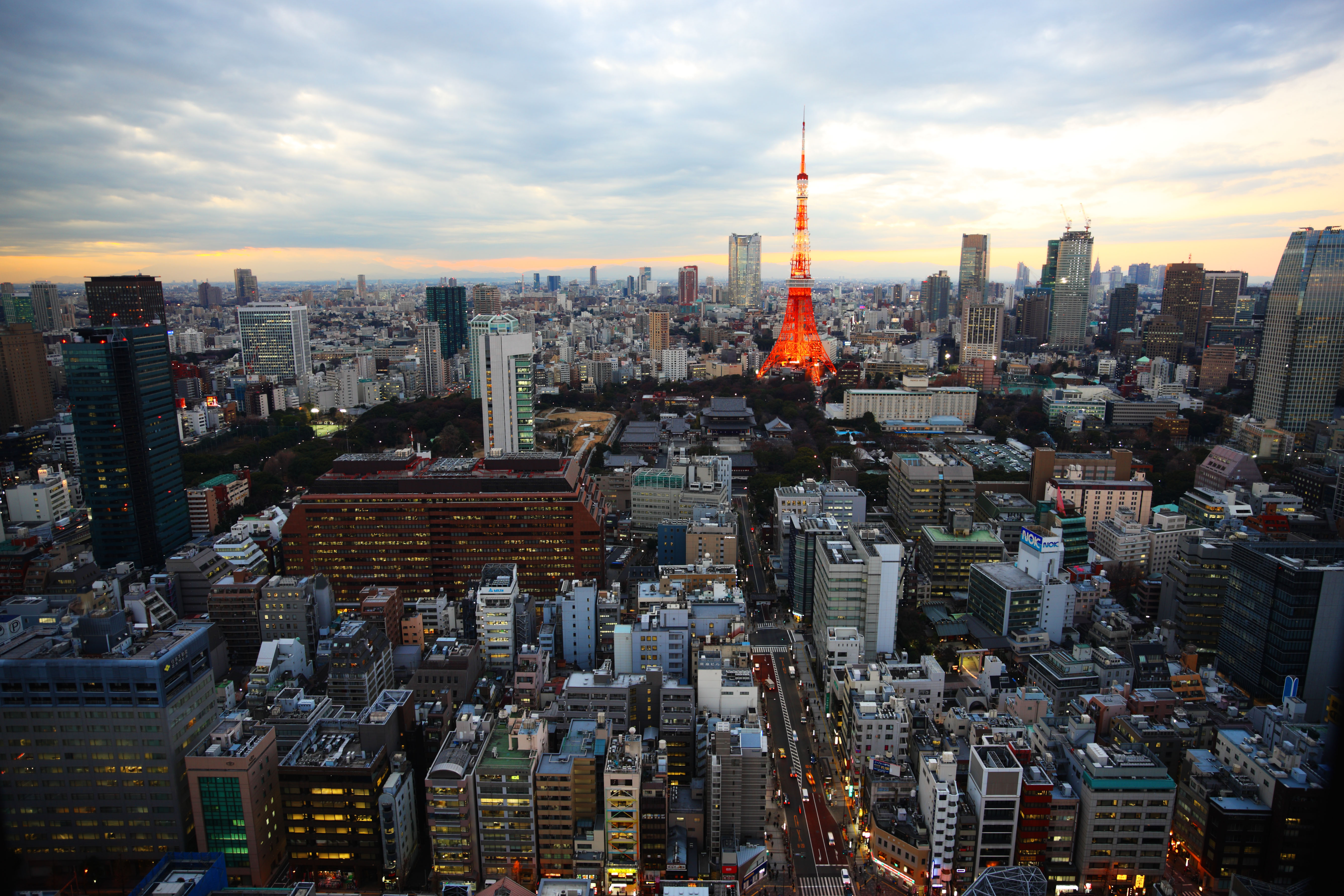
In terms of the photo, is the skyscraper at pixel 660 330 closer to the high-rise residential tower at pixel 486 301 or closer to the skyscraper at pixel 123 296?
the high-rise residential tower at pixel 486 301

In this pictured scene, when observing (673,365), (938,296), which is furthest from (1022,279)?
(673,365)

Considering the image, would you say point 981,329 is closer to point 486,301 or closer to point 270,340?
point 486,301

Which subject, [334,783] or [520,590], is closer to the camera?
[334,783]

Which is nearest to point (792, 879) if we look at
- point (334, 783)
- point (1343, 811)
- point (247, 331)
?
point (334, 783)

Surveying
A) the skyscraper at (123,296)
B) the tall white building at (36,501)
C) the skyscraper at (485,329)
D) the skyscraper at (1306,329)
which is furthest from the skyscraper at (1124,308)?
the tall white building at (36,501)

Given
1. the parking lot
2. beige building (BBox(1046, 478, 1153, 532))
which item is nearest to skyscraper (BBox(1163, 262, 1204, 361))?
the parking lot

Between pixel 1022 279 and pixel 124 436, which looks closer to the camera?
pixel 124 436

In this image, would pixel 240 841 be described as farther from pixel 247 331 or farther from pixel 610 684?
pixel 247 331
